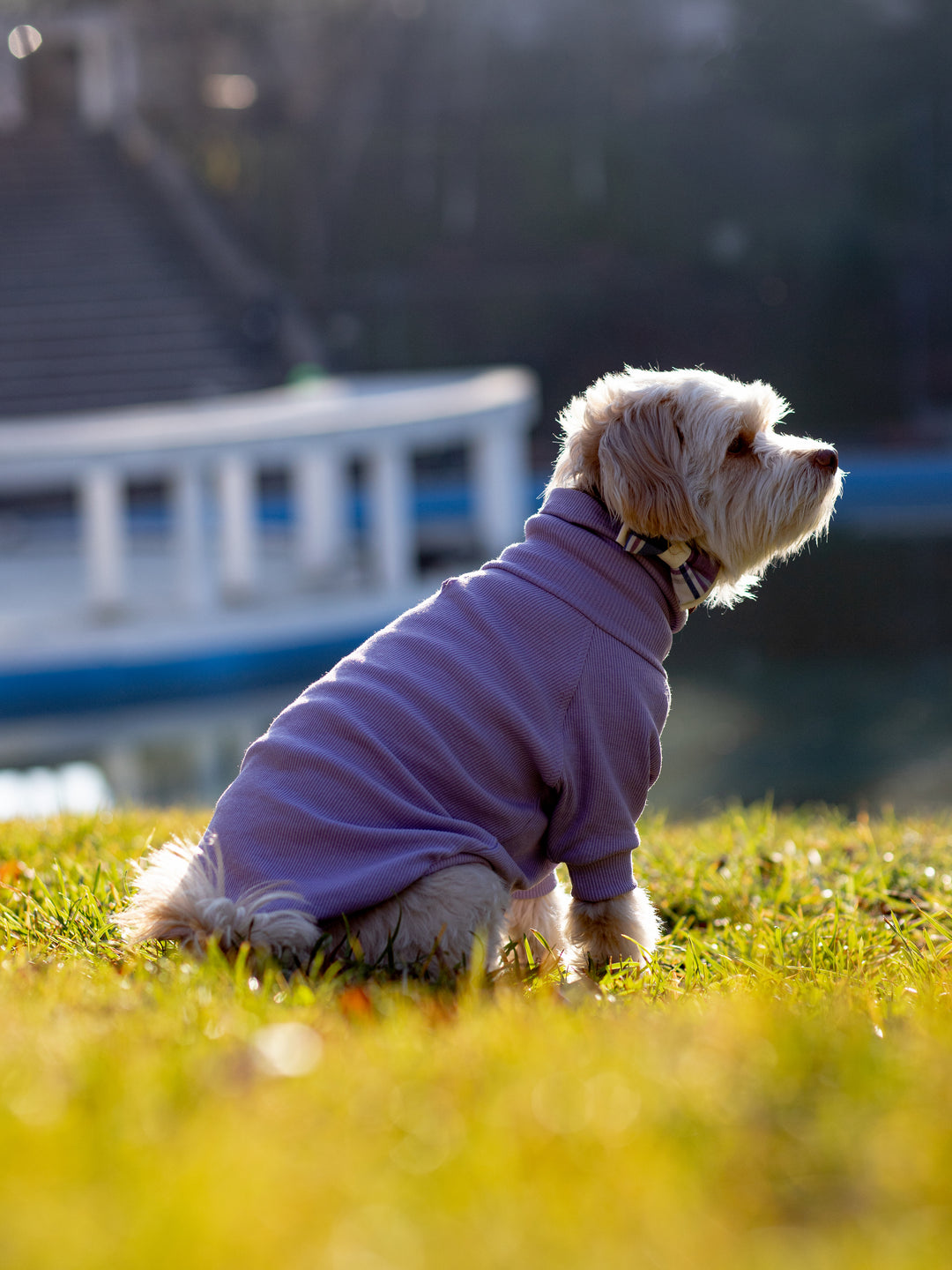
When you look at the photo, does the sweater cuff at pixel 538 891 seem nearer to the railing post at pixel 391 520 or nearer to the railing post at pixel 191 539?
the railing post at pixel 191 539

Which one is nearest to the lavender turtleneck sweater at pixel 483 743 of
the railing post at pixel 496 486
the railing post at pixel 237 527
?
the railing post at pixel 237 527

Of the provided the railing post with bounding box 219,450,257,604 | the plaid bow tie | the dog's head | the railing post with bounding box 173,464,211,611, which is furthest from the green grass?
the railing post with bounding box 219,450,257,604

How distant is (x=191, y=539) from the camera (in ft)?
34.8

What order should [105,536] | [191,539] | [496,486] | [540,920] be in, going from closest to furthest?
[540,920], [105,536], [191,539], [496,486]

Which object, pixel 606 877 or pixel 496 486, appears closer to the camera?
pixel 606 877

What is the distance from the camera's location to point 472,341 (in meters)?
25.8

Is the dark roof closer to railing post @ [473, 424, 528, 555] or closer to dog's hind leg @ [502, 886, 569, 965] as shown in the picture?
railing post @ [473, 424, 528, 555]

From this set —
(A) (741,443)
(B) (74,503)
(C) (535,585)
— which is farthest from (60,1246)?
(B) (74,503)

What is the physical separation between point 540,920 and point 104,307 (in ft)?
63.0

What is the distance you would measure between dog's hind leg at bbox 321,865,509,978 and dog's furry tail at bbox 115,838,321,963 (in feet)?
0.42

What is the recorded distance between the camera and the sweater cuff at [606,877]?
290 centimetres

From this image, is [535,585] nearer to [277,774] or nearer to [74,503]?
[277,774]

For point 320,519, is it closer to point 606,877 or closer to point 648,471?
point 648,471

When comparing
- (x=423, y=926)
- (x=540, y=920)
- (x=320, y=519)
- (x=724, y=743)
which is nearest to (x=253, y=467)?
(x=320, y=519)
